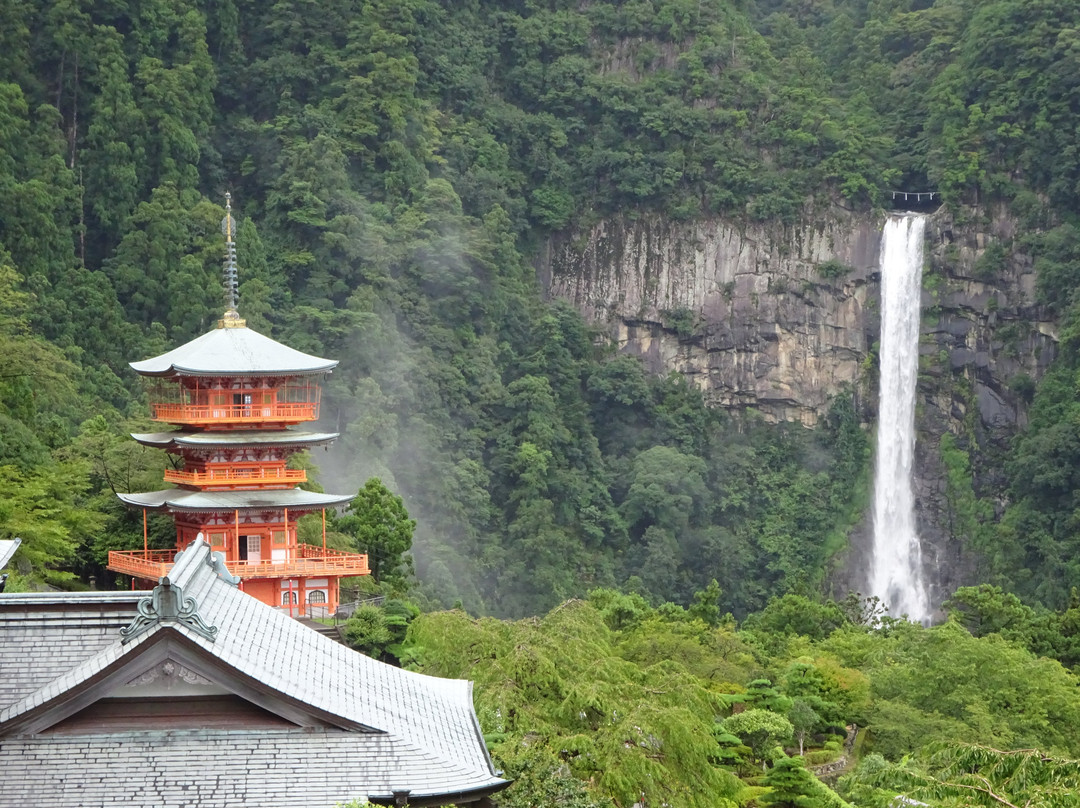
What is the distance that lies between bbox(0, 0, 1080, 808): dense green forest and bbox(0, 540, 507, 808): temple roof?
28.0 m

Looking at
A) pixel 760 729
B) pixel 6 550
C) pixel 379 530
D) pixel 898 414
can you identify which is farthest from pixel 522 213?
pixel 6 550

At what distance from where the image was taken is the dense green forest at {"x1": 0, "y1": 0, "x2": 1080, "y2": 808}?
5222cm

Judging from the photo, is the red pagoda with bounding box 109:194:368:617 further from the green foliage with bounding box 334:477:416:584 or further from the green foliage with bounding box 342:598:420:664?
the green foliage with bounding box 334:477:416:584

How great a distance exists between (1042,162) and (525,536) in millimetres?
22397

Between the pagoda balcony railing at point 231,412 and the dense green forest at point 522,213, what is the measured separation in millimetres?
6641

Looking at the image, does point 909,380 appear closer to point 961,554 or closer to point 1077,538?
point 961,554

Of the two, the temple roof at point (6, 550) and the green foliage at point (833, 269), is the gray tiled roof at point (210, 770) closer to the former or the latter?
the temple roof at point (6, 550)

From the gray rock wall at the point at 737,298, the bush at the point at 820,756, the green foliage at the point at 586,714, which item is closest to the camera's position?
the green foliage at the point at 586,714

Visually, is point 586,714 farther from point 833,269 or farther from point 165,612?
point 833,269

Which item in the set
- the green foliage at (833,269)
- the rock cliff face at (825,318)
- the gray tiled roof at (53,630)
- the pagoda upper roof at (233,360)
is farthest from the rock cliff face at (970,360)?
the gray tiled roof at (53,630)

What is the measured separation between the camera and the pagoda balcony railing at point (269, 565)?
30891 millimetres

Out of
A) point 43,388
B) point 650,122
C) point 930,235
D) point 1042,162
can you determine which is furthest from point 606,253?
point 43,388

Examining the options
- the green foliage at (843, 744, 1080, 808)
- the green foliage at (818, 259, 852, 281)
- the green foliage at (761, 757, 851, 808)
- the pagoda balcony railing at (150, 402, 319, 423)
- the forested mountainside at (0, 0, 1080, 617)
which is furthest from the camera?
the green foliage at (818, 259, 852, 281)

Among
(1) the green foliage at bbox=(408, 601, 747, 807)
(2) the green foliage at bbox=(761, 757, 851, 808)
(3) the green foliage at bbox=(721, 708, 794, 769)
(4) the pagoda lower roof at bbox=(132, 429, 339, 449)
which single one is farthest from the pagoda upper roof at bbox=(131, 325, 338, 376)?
(2) the green foliage at bbox=(761, 757, 851, 808)
